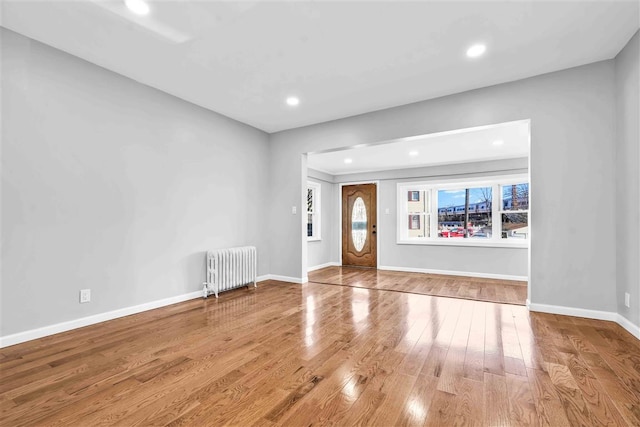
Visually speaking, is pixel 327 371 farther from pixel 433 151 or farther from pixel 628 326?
pixel 433 151

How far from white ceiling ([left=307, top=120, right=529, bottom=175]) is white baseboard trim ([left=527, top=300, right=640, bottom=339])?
2.23m

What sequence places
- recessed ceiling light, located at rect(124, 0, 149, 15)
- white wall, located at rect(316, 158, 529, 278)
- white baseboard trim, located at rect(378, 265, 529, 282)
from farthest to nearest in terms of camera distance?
white wall, located at rect(316, 158, 529, 278) < white baseboard trim, located at rect(378, 265, 529, 282) < recessed ceiling light, located at rect(124, 0, 149, 15)

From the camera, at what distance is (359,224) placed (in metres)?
7.75

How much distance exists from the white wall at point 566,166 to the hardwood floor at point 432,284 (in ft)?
2.73

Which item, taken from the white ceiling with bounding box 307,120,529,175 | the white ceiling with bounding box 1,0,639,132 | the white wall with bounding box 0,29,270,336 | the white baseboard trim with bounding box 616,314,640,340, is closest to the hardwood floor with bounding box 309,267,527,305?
the white baseboard trim with bounding box 616,314,640,340

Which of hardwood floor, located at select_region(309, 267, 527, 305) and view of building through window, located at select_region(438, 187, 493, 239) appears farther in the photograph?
view of building through window, located at select_region(438, 187, 493, 239)

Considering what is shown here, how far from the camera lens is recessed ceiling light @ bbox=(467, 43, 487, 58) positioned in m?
2.82

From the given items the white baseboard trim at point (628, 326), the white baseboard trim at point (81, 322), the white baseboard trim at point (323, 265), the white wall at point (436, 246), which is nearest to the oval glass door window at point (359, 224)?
the white wall at point (436, 246)

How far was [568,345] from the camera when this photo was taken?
2.51 metres

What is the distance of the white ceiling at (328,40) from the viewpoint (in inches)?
92.4

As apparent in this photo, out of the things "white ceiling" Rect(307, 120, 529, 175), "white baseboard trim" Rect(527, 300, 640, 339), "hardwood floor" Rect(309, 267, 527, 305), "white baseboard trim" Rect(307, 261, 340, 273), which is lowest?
"white baseboard trim" Rect(307, 261, 340, 273)

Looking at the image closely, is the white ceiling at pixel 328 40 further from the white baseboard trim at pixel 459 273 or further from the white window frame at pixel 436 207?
the white baseboard trim at pixel 459 273

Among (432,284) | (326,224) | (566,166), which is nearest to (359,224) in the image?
(326,224)

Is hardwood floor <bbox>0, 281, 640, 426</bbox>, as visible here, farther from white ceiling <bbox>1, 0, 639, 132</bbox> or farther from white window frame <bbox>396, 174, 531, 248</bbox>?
white window frame <bbox>396, 174, 531, 248</bbox>
